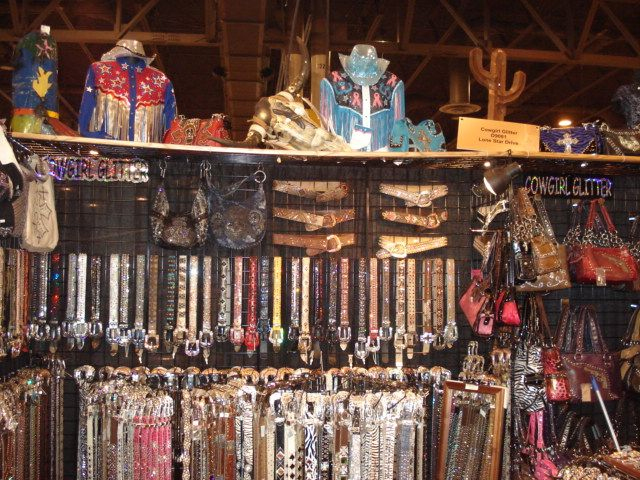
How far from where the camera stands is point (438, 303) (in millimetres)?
4031

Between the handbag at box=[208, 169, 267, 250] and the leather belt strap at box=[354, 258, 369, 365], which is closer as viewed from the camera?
the handbag at box=[208, 169, 267, 250]

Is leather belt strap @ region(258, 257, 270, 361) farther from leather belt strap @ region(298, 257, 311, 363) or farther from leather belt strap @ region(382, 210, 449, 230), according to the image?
leather belt strap @ region(382, 210, 449, 230)

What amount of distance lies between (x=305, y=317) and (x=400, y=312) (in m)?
0.61

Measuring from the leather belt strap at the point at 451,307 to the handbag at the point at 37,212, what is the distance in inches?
93.8

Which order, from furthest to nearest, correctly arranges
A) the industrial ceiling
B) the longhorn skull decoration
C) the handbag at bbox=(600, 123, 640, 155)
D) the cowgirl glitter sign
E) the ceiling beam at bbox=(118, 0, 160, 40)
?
the industrial ceiling, the ceiling beam at bbox=(118, 0, 160, 40), the cowgirl glitter sign, the handbag at bbox=(600, 123, 640, 155), the longhorn skull decoration

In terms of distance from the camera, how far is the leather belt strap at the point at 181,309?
3.85 metres

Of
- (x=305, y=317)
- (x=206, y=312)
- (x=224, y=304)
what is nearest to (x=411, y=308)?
(x=305, y=317)

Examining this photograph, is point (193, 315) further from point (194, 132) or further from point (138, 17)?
point (138, 17)

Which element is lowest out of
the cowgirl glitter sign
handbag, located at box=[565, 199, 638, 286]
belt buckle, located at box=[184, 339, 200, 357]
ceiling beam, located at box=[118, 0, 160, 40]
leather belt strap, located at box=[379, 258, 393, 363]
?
belt buckle, located at box=[184, 339, 200, 357]

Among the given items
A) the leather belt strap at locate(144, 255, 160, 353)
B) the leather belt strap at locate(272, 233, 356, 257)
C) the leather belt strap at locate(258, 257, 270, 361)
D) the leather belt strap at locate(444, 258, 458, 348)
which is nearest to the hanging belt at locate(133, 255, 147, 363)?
the leather belt strap at locate(144, 255, 160, 353)

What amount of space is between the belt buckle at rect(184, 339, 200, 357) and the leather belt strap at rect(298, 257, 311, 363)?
0.63 meters

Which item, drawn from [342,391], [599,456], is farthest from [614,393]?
[342,391]

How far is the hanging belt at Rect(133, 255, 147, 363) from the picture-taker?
151 inches

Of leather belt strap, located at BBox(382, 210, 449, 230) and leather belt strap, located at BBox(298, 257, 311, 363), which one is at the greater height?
leather belt strap, located at BBox(382, 210, 449, 230)
